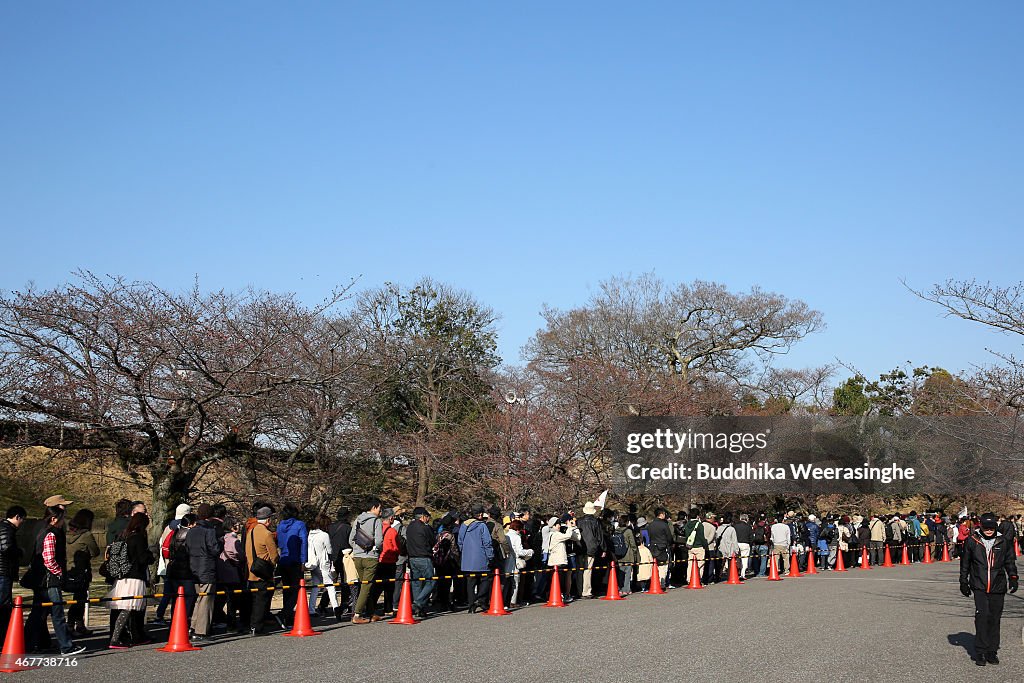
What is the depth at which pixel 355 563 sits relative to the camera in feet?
48.7

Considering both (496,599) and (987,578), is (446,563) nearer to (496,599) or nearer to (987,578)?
(496,599)

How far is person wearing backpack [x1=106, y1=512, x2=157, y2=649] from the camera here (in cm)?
1145

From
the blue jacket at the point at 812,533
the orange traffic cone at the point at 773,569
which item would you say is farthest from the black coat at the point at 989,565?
the blue jacket at the point at 812,533

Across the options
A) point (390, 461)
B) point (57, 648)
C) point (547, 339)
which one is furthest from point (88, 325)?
point (547, 339)

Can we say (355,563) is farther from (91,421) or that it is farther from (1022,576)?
(1022,576)

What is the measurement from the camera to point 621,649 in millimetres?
11648

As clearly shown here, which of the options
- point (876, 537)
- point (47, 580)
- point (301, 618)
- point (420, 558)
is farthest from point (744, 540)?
point (47, 580)

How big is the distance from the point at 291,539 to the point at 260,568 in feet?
3.35

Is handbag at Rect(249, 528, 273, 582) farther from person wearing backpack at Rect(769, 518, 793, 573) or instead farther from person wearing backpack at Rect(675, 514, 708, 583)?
person wearing backpack at Rect(769, 518, 793, 573)

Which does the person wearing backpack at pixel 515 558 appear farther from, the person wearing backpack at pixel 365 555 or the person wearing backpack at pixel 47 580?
the person wearing backpack at pixel 47 580

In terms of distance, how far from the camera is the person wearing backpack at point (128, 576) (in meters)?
11.4

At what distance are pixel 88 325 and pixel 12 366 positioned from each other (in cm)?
152

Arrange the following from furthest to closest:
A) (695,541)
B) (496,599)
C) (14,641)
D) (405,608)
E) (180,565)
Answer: (695,541), (496,599), (405,608), (180,565), (14,641)

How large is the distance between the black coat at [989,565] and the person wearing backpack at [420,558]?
724 cm
